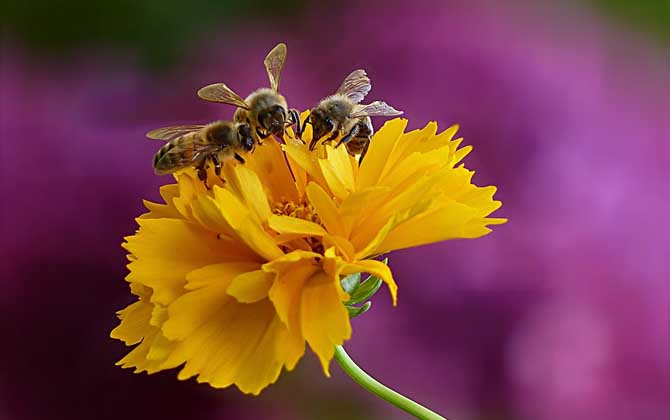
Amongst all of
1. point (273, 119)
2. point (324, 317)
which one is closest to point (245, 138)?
point (273, 119)

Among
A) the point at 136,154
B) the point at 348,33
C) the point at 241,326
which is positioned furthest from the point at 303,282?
the point at 348,33

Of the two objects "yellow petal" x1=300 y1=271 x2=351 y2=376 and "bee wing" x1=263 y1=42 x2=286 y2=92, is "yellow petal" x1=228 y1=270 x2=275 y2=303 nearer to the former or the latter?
"yellow petal" x1=300 y1=271 x2=351 y2=376

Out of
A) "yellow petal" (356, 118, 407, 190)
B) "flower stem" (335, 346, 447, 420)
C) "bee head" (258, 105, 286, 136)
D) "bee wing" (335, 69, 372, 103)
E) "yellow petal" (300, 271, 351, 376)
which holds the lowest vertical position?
"flower stem" (335, 346, 447, 420)

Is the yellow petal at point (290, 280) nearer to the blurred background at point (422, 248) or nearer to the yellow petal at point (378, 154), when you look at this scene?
the yellow petal at point (378, 154)

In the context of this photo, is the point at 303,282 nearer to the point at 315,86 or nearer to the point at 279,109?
the point at 279,109

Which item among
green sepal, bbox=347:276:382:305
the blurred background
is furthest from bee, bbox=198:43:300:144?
the blurred background

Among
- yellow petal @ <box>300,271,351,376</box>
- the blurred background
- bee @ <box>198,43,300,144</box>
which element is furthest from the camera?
the blurred background
